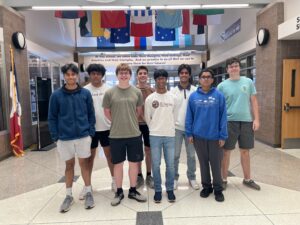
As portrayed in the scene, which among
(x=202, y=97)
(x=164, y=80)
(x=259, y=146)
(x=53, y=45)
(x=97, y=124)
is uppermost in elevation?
(x=53, y=45)

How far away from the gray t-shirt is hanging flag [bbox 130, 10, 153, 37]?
16.6 feet

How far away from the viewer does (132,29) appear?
730 centimetres

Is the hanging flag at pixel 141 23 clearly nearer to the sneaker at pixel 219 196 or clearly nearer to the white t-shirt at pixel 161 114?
the white t-shirt at pixel 161 114

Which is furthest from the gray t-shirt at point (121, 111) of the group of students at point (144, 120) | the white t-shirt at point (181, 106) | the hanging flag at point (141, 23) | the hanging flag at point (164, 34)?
the hanging flag at point (164, 34)

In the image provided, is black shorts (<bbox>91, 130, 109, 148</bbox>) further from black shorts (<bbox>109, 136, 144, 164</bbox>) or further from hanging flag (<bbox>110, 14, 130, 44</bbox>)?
hanging flag (<bbox>110, 14, 130, 44</bbox>)

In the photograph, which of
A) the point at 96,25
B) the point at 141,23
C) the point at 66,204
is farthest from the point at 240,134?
the point at 96,25

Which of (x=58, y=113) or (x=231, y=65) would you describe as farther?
(x=231, y=65)

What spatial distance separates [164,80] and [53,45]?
22.0 feet

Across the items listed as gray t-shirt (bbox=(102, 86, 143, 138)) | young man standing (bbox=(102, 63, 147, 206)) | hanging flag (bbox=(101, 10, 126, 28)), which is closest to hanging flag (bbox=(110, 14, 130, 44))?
hanging flag (bbox=(101, 10, 126, 28))

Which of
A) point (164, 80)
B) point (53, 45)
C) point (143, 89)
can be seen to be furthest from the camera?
point (53, 45)

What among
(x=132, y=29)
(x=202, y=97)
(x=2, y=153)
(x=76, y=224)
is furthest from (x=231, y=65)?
(x=132, y=29)

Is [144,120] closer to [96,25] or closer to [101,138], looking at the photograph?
[101,138]

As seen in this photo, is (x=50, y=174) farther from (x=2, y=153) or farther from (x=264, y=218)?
(x=264, y=218)

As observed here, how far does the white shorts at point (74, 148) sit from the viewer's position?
2.56 meters
